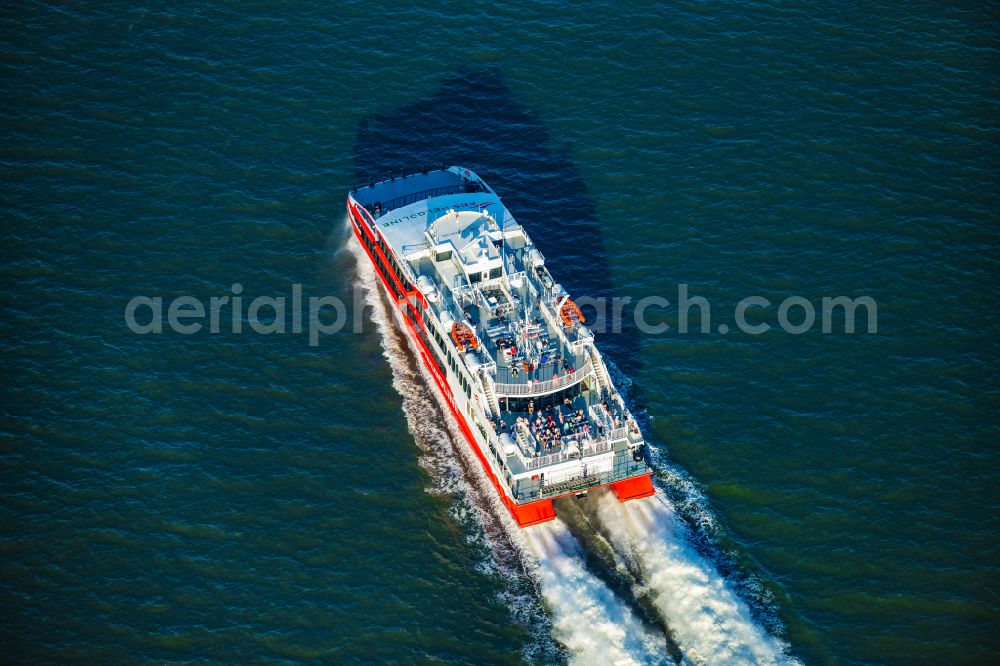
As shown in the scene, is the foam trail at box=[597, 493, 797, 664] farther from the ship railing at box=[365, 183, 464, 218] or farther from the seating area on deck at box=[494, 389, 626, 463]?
the ship railing at box=[365, 183, 464, 218]

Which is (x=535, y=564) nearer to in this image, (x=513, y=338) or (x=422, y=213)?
(x=513, y=338)

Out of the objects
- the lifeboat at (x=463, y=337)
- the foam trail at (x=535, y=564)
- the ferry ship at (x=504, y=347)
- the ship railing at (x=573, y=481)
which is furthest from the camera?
the lifeboat at (x=463, y=337)

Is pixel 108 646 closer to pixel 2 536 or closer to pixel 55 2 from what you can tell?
pixel 2 536

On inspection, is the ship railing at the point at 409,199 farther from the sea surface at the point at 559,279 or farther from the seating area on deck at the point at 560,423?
the seating area on deck at the point at 560,423

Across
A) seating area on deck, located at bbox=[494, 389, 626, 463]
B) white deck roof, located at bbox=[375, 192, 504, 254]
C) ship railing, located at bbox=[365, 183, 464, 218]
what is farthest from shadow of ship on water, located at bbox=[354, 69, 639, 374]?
seating area on deck, located at bbox=[494, 389, 626, 463]

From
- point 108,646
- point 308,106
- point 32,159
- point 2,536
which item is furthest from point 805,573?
point 32,159

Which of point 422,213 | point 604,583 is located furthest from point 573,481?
point 422,213

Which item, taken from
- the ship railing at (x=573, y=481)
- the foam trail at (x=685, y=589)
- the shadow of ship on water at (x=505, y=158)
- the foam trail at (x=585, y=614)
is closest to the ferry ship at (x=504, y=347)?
the ship railing at (x=573, y=481)
